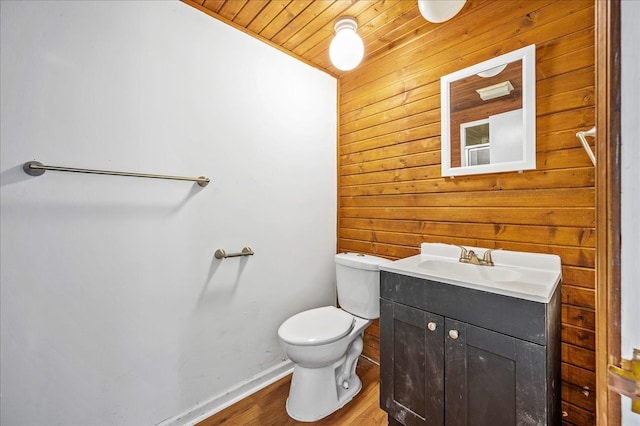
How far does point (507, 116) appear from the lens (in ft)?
Result: 4.30

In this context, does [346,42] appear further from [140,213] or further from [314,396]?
[314,396]

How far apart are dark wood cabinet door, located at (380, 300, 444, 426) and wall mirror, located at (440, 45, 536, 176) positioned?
0.83m

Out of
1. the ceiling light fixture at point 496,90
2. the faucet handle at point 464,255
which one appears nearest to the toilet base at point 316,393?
the faucet handle at point 464,255

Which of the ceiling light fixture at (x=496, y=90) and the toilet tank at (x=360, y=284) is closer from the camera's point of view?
the ceiling light fixture at (x=496, y=90)

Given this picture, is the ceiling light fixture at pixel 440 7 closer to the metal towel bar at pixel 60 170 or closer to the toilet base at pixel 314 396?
the metal towel bar at pixel 60 170

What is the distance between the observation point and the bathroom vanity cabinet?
907mm

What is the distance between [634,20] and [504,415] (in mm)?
1178

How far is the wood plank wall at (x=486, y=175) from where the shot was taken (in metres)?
1.13

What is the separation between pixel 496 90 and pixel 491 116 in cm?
13

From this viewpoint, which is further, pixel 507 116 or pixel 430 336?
pixel 507 116

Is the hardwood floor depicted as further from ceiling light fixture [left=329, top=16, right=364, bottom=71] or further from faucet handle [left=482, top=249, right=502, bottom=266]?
ceiling light fixture [left=329, top=16, right=364, bottom=71]

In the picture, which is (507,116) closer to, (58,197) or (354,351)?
(354,351)

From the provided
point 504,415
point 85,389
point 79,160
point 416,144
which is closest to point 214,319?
point 85,389

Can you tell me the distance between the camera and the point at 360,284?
1.68 meters
